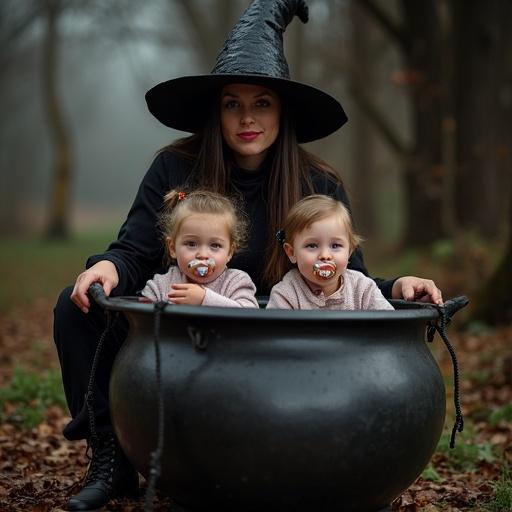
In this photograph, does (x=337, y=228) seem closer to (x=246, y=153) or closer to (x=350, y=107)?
(x=246, y=153)

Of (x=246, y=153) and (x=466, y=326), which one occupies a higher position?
(x=246, y=153)

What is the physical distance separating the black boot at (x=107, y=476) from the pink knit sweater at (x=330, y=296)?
842 millimetres

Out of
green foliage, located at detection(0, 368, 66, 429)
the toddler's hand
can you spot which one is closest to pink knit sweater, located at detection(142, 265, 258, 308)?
the toddler's hand

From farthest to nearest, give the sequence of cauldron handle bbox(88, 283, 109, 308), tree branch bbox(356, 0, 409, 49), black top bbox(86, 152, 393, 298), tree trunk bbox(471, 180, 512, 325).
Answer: tree branch bbox(356, 0, 409, 49), tree trunk bbox(471, 180, 512, 325), black top bbox(86, 152, 393, 298), cauldron handle bbox(88, 283, 109, 308)

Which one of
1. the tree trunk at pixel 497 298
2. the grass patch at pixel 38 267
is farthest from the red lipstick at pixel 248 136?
the grass patch at pixel 38 267

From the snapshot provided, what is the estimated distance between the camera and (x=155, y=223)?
3514mm

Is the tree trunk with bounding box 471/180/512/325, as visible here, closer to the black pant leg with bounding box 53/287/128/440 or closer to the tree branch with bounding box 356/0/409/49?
the black pant leg with bounding box 53/287/128/440

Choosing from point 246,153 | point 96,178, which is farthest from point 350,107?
point 96,178

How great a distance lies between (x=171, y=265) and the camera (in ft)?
11.2

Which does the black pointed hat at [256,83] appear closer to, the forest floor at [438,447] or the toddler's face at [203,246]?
the toddler's face at [203,246]

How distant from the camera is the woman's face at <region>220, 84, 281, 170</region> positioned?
11.5 ft

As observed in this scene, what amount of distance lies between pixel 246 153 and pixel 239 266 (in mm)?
499

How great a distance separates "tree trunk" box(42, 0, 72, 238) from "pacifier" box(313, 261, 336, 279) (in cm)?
2024

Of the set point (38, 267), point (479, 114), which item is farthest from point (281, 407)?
point (38, 267)
